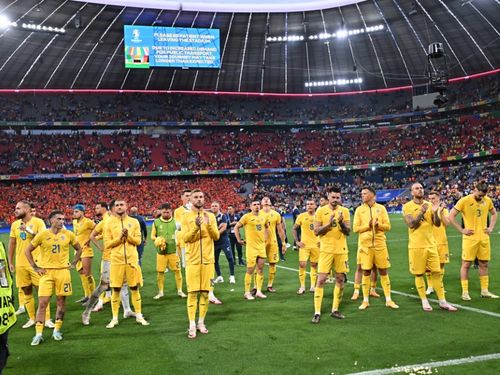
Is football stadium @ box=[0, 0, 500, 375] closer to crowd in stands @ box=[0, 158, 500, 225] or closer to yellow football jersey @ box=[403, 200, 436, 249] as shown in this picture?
yellow football jersey @ box=[403, 200, 436, 249]

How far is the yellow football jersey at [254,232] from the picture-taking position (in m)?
9.80

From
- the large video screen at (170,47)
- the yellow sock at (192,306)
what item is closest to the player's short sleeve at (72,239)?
the yellow sock at (192,306)

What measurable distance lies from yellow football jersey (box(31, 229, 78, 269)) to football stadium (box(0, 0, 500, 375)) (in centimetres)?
3

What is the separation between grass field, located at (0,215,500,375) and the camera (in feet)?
18.6

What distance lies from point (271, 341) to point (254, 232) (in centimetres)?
346

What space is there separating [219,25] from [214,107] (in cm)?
1594

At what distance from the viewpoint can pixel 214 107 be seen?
2115 inches

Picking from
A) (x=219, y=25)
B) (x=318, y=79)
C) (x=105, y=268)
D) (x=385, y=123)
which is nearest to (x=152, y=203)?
(x=219, y=25)

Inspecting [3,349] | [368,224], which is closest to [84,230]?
[3,349]

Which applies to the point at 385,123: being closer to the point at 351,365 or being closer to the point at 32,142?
the point at 32,142

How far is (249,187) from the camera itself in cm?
4941

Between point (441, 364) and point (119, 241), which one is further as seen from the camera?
point (119, 241)

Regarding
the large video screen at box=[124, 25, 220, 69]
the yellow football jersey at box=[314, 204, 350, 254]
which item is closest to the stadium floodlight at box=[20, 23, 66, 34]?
the large video screen at box=[124, 25, 220, 69]

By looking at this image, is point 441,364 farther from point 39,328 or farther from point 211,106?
point 211,106
